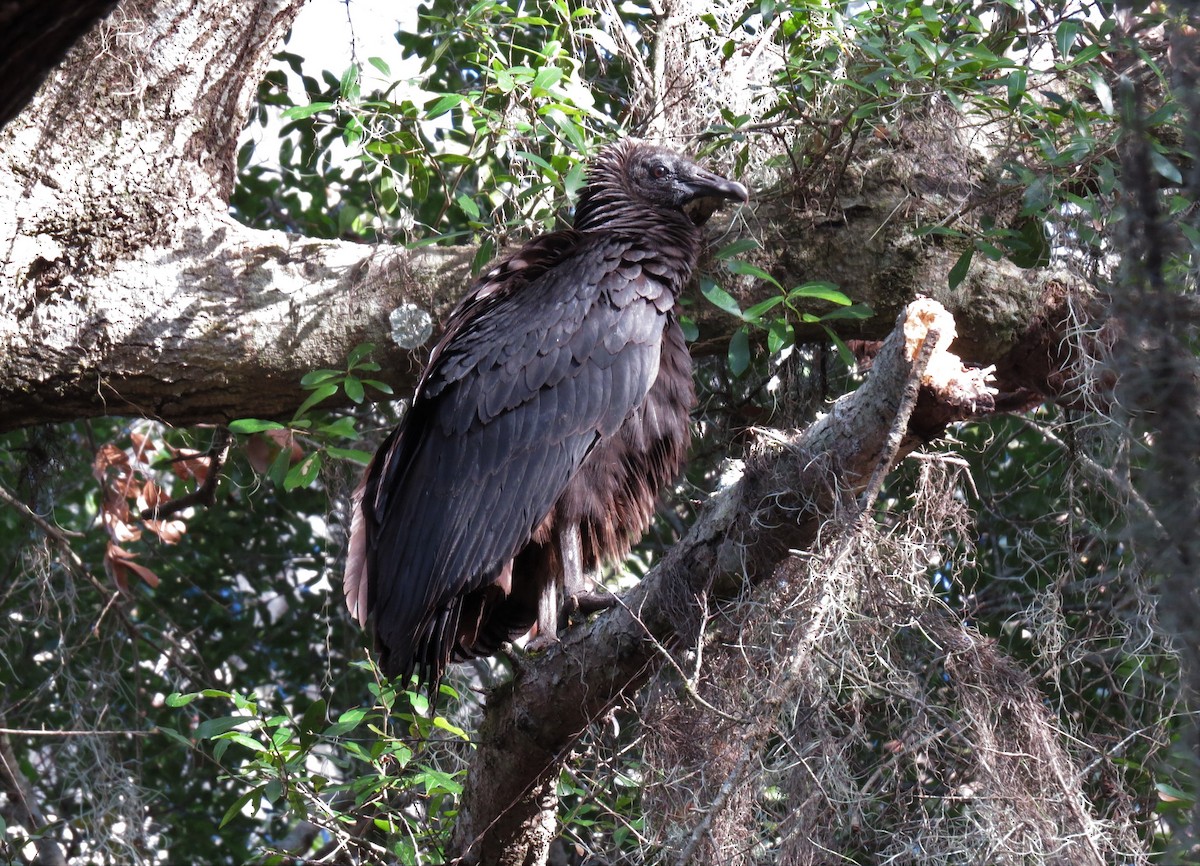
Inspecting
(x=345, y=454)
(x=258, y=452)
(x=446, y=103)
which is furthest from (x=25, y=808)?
(x=446, y=103)

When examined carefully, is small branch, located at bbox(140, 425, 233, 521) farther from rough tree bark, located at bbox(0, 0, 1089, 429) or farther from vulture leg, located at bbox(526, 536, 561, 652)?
vulture leg, located at bbox(526, 536, 561, 652)

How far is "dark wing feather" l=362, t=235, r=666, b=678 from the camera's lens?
134 inches

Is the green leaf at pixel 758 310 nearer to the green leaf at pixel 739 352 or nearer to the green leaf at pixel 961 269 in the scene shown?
the green leaf at pixel 739 352

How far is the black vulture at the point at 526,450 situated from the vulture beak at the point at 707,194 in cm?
2

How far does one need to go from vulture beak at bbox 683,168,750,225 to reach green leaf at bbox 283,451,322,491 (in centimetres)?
158

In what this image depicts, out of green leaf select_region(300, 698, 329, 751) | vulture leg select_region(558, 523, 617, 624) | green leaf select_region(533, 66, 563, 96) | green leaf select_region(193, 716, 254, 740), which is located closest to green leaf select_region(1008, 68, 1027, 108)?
green leaf select_region(533, 66, 563, 96)

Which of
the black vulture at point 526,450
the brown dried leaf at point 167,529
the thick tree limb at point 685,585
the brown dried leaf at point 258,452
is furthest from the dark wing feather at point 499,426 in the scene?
the brown dried leaf at point 167,529

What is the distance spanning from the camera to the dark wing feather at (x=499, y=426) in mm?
3393

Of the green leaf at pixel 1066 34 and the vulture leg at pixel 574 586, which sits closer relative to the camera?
the green leaf at pixel 1066 34

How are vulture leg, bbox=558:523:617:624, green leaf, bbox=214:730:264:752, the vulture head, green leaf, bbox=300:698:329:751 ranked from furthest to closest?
1. the vulture head
2. vulture leg, bbox=558:523:617:624
3. green leaf, bbox=300:698:329:751
4. green leaf, bbox=214:730:264:752

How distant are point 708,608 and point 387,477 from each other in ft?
4.06

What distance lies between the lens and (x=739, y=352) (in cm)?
356

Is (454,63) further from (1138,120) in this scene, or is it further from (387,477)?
(1138,120)

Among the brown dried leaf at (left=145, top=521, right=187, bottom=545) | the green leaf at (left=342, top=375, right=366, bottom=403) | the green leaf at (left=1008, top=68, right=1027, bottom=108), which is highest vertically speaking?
the green leaf at (left=1008, top=68, right=1027, bottom=108)
